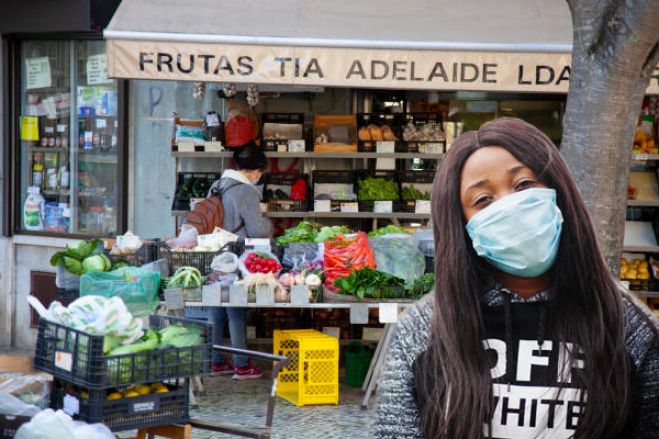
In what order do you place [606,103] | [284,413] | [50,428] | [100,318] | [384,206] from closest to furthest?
[50,428]
[100,318]
[606,103]
[284,413]
[384,206]

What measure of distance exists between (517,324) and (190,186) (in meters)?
8.67

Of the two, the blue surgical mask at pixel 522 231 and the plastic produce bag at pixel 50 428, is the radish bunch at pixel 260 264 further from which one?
the blue surgical mask at pixel 522 231

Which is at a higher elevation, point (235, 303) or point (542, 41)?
point (542, 41)

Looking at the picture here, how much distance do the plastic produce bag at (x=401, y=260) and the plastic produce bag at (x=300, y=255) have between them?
0.56m

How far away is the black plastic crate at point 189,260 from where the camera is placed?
9.13 metres

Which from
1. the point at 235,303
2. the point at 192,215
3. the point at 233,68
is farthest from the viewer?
the point at 192,215

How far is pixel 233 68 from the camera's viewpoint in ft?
30.4

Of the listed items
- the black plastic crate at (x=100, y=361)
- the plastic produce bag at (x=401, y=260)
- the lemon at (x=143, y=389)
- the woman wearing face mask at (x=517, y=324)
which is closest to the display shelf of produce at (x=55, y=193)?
the plastic produce bag at (x=401, y=260)

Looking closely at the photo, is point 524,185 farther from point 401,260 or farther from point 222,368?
point 222,368

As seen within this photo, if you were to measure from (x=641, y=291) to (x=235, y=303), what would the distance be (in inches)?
180

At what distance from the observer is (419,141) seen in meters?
11.4

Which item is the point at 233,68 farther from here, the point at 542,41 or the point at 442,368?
the point at 442,368

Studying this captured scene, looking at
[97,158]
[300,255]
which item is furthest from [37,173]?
[300,255]

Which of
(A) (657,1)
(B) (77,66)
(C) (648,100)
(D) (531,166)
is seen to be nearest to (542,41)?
(C) (648,100)
